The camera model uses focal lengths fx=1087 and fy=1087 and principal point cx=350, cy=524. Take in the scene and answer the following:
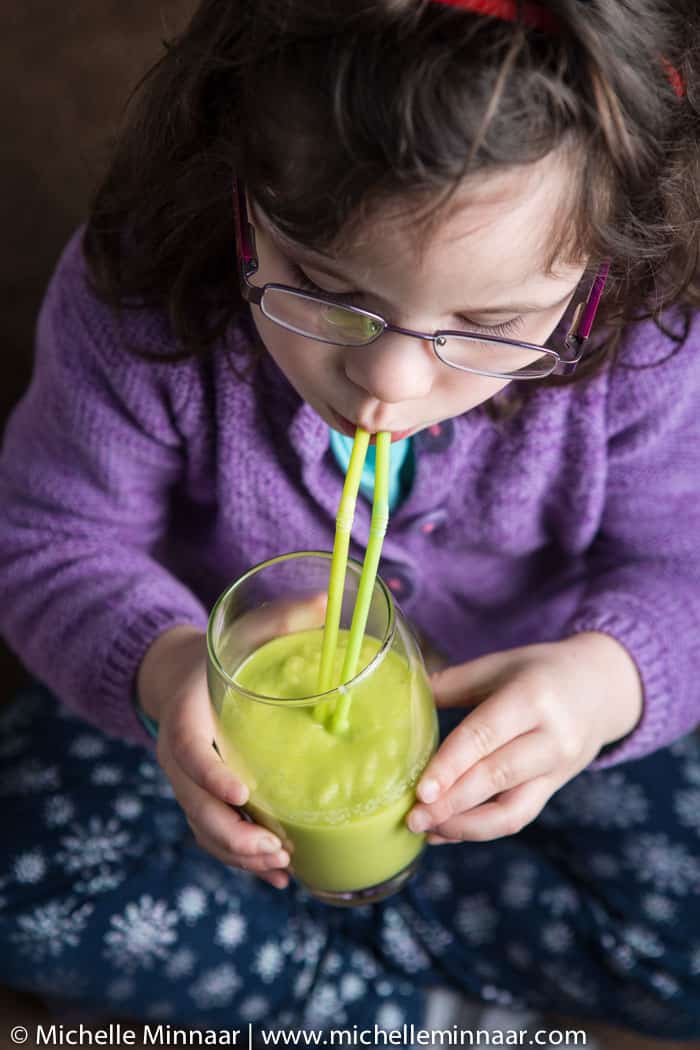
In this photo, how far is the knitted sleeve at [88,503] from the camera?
33.7 inches

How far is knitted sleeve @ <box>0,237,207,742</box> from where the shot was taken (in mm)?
856

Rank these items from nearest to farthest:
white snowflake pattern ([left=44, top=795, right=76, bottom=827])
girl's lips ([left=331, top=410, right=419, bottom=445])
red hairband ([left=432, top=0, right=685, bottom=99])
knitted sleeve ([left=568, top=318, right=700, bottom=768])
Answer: red hairband ([left=432, top=0, right=685, bottom=99]) < girl's lips ([left=331, top=410, right=419, bottom=445]) < knitted sleeve ([left=568, top=318, right=700, bottom=768]) < white snowflake pattern ([left=44, top=795, right=76, bottom=827])

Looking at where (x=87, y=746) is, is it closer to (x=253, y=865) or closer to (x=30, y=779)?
(x=30, y=779)

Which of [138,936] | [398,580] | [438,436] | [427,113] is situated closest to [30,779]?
[138,936]

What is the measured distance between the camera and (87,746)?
39.9 inches

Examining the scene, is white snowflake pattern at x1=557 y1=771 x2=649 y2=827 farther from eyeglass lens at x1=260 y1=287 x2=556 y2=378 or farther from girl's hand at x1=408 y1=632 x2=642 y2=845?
eyeglass lens at x1=260 y1=287 x2=556 y2=378

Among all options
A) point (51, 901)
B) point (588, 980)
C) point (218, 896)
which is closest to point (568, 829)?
point (588, 980)

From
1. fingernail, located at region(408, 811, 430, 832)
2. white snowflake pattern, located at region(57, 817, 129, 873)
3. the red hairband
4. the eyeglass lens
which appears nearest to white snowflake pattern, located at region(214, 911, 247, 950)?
white snowflake pattern, located at region(57, 817, 129, 873)

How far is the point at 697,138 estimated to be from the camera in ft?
2.04

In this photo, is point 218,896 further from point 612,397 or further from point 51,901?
point 612,397

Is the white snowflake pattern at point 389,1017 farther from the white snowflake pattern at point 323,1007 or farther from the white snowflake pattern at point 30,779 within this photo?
the white snowflake pattern at point 30,779

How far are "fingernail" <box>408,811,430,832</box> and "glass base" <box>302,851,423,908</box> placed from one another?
0.42ft

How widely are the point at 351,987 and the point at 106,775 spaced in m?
0.29

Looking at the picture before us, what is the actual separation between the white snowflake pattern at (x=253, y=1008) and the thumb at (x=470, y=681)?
1.08ft
